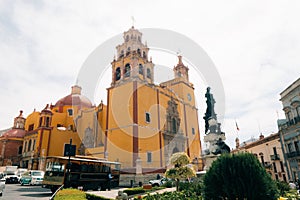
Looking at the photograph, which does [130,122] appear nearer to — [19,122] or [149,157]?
[149,157]

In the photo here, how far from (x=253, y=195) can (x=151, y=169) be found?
1950 cm

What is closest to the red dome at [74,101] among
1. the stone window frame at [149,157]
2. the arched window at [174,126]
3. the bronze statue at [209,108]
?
the arched window at [174,126]

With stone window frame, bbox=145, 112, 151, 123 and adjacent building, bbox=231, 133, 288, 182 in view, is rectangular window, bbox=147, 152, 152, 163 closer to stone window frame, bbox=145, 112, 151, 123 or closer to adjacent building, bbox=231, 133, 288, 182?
stone window frame, bbox=145, 112, 151, 123

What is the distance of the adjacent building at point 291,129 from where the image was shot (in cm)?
2028

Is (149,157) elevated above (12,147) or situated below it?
below

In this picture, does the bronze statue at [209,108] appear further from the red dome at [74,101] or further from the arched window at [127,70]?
the red dome at [74,101]

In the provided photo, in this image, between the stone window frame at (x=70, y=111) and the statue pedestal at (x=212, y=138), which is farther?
the stone window frame at (x=70, y=111)

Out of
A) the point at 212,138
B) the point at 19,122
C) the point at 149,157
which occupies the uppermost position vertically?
the point at 19,122

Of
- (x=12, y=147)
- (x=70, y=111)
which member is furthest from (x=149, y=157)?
(x=12, y=147)

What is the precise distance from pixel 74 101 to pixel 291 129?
31.3 m

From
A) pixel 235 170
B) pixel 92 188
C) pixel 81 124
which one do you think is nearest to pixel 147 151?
pixel 92 188

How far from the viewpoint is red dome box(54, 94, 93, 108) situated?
36.5m

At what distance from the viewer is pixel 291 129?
21.5 metres

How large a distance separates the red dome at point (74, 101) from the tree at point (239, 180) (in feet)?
110
